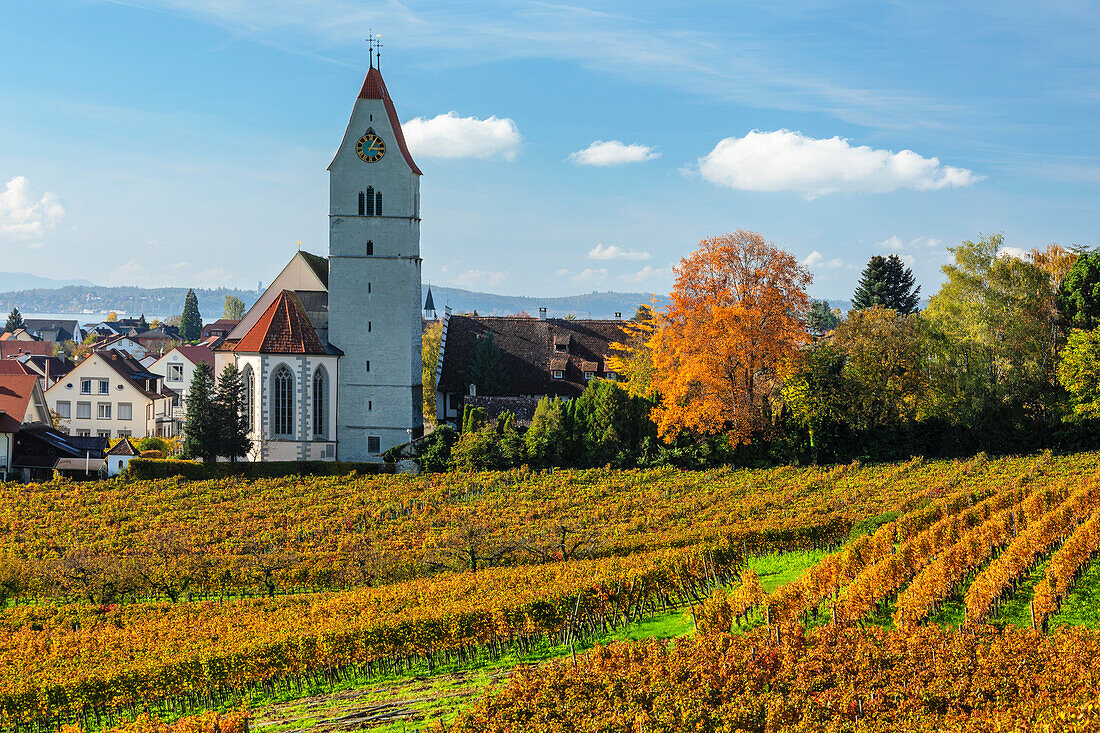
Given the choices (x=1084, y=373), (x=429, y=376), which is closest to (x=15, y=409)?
(x=429, y=376)

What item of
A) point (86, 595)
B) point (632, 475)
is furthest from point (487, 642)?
point (632, 475)

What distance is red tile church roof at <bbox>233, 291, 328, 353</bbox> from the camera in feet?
168

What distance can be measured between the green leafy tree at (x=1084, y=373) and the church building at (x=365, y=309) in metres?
32.8

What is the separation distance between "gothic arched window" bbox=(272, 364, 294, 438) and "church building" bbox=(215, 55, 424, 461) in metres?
0.12

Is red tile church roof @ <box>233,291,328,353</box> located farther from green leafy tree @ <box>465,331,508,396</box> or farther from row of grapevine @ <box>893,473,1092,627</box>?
row of grapevine @ <box>893,473,1092,627</box>

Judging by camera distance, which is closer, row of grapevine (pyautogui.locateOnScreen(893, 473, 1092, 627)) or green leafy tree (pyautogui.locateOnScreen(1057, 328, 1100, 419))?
row of grapevine (pyautogui.locateOnScreen(893, 473, 1092, 627))

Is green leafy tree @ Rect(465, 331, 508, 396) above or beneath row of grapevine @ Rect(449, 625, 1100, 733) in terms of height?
above

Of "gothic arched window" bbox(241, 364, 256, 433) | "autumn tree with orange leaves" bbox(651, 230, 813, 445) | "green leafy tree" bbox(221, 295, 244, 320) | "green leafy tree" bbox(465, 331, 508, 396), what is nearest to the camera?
"autumn tree with orange leaves" bbox(651, 230, 813, 445)

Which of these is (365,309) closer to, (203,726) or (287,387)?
(287,387)

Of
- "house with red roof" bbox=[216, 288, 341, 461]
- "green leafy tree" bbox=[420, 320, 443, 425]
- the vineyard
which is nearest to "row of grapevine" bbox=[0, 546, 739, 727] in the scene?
the vineyard

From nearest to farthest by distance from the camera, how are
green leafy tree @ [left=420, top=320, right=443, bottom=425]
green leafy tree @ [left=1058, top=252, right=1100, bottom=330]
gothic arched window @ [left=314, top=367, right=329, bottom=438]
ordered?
1. green leafy tree @ [left=1058, top=252, right=1100, bottom=330]
2. gothic arched window @ [left=314, top=367, right=329, bottom=438]
3. green leafy tree @ [left=420, top=320, right=443, bottom=425]

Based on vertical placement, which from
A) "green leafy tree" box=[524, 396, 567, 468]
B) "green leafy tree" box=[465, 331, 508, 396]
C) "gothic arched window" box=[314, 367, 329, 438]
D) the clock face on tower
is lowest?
"green leafy tree" box=[524, 396, 567, 468]

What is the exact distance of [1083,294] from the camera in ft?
167

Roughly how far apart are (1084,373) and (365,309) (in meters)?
35.9
